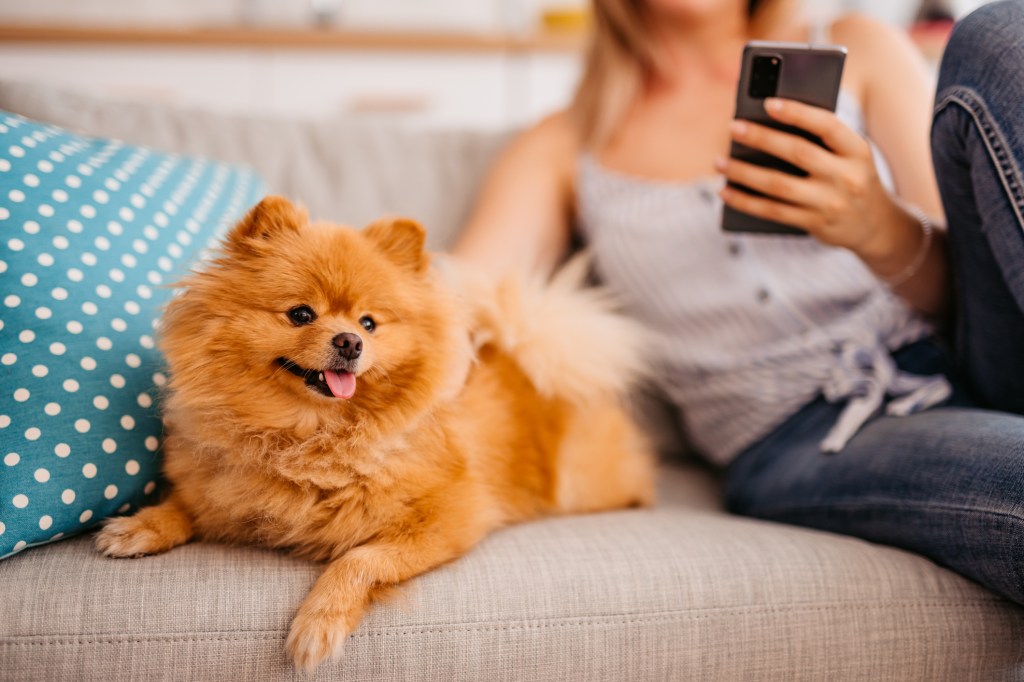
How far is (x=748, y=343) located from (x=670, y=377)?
7.5 inches

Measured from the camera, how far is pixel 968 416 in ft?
3.87

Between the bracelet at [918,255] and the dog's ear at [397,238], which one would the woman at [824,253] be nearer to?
the bracelet at [918,255]

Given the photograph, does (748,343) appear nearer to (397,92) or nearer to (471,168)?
(471,168)

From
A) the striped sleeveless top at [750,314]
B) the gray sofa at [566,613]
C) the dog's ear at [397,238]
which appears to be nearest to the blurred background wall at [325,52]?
the striped sleeveless top at [750,314]

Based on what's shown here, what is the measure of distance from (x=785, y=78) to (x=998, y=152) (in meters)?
0.32

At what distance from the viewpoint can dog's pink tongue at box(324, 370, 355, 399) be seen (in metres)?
0.93

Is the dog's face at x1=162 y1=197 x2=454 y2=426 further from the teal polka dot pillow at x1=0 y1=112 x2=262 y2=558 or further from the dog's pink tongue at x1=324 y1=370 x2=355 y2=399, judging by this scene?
the teal polka dot pillow at x1=0 y1=112 x2=262 y2=558

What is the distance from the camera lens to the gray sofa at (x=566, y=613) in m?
0.90

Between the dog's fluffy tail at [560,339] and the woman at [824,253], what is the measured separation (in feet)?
0.66

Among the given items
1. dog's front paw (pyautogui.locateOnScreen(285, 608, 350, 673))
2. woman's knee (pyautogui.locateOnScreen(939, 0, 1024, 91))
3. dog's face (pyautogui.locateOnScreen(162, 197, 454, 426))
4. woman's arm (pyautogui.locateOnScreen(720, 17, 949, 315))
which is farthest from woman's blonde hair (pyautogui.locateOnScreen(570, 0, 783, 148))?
dog's front paw (pyautogui.locateOnScreen(285, 608, 350, 673))

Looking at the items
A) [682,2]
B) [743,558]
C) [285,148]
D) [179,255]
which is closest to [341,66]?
[285,148]

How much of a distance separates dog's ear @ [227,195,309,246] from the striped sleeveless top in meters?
0.75

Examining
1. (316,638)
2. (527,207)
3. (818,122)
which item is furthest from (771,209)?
(316,638)

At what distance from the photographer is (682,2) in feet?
5.05
